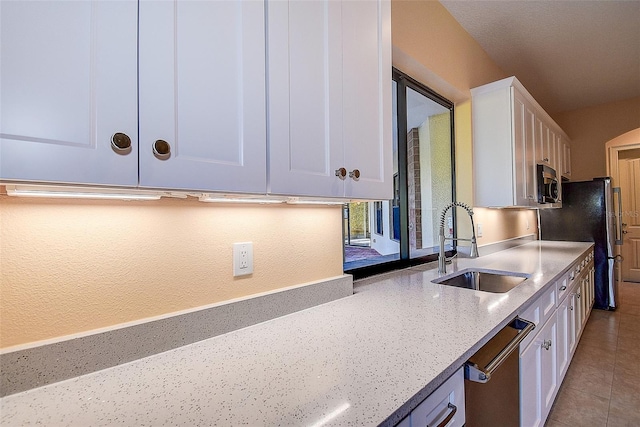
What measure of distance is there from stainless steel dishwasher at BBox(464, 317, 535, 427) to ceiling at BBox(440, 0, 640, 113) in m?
2.21

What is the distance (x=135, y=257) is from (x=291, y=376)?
52 cm

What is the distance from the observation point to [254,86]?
767 millimetres

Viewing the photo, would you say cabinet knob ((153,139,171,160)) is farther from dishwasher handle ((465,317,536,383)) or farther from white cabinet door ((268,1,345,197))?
dishwasher handle ((465,317,536,383))

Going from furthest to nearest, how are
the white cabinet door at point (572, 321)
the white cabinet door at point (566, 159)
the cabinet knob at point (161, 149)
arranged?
the white cabinet door at point (566, 159) → the white cabinet door at point (572, 321) → the cabinet knob at point (161, 149)

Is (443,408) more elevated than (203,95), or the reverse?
(203,95)

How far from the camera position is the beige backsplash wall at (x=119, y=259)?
689mm

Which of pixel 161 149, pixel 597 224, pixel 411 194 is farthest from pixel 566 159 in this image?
pixel 161 149

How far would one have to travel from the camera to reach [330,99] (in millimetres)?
956

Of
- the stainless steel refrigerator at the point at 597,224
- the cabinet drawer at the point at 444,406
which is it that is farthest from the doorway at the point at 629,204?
the cabinet drawer at the point at 444,406

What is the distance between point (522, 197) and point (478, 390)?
2.05 m

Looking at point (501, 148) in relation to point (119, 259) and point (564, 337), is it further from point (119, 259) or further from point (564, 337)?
point (119, 259)

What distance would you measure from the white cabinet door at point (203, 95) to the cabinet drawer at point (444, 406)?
0.64 m

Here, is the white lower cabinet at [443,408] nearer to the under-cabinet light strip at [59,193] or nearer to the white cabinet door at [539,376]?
the white cabinet door at [539,376]

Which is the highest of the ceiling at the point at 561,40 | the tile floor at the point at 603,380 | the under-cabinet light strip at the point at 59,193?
the ceiling at the point at 561,40
